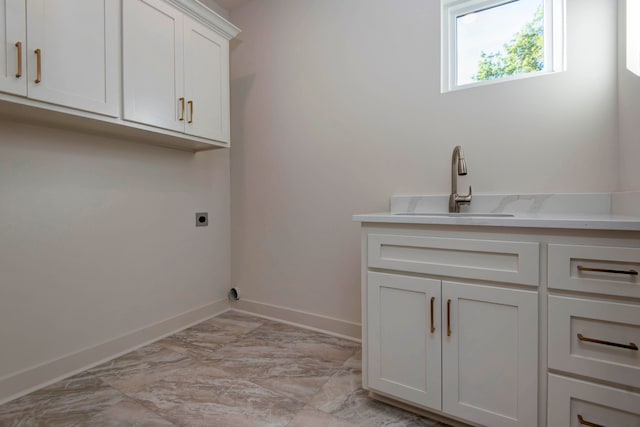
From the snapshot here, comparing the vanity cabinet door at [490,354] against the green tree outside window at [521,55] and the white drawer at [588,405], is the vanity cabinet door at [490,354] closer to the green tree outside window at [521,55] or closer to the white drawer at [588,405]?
the white drawer at [588,405]

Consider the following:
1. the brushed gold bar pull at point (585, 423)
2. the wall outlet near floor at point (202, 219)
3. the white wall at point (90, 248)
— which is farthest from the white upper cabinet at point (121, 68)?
the brushed gold bar pull at point (585, 423)

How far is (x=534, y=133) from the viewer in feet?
5.15

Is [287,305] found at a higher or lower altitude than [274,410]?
higher

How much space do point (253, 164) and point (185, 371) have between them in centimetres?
152

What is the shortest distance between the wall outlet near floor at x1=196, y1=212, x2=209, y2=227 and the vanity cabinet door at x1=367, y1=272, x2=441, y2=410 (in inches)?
62.6

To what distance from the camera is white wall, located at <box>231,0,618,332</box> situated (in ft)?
4.87

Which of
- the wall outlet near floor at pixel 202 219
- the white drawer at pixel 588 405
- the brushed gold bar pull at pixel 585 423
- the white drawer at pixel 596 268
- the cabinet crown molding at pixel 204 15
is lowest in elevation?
the brushed gold bar pull at pixel 585 423

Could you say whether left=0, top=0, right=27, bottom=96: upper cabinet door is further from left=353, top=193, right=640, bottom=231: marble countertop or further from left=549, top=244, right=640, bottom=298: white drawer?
left=549, top=244, right=640, bottom=298: white drawer

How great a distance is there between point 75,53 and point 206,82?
2.43ft

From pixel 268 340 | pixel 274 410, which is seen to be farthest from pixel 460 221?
pixel 268 340

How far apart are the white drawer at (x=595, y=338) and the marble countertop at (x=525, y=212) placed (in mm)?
253

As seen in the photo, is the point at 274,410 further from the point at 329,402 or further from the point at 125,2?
the point at 125,2

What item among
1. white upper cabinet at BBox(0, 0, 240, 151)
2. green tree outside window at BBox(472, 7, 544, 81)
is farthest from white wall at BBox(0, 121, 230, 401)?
green tree outside window at BBox(472, 7, 544, 81)

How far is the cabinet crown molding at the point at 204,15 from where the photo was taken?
6.12ft
